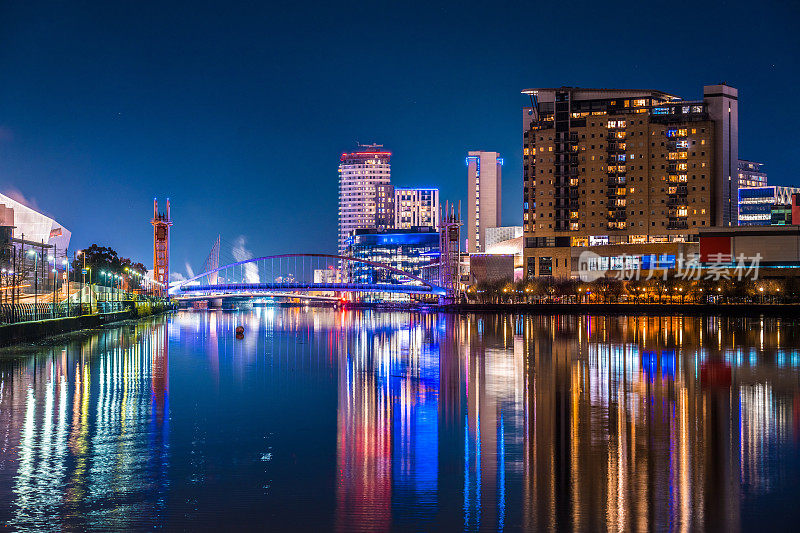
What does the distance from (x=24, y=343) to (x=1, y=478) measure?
92.2 feet

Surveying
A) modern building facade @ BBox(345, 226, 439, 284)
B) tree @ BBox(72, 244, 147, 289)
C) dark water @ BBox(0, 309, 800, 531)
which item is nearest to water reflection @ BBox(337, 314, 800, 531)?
dark water @ BBox(0, 309, 800, 531)

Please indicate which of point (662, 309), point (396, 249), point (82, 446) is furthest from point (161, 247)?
point (82, 446)

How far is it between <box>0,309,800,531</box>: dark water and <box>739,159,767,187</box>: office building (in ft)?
549

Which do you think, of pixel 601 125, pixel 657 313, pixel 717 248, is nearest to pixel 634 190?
pixel 601 125

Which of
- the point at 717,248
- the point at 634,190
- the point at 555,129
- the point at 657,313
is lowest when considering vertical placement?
the point at 657,313

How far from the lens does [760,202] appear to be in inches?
6063

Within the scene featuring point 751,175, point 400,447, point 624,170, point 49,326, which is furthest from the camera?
point 751,175

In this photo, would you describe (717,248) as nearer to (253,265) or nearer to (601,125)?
(601,125)

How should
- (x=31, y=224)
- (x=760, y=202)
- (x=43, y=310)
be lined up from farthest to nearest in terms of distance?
(x=760, y=202)
(x=31, y=224)
(x=43, y=310)

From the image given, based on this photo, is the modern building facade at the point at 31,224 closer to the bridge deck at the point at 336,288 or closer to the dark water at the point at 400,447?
the bridge deck at the point at 336,288

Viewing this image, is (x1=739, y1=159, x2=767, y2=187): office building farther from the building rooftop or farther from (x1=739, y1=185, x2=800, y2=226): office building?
the building rooftop

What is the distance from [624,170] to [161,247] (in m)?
71.9

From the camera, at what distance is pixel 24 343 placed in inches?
1436

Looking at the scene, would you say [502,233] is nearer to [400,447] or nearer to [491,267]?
[491,267]
